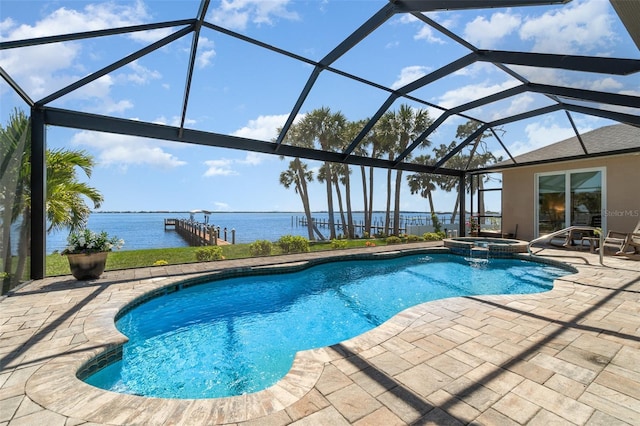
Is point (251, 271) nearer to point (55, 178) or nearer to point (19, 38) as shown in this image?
point (55, 178)

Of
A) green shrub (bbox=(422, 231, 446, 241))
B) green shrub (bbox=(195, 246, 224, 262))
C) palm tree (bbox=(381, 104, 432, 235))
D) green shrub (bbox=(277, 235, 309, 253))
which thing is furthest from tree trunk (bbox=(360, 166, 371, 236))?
green shrub (bbox=(195, 246, 224, 262))

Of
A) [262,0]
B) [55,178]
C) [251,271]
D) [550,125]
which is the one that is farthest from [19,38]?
[550,125]

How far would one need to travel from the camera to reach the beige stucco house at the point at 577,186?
8.66m

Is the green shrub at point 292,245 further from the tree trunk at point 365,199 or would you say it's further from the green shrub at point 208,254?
the tree trunk at point 365,199

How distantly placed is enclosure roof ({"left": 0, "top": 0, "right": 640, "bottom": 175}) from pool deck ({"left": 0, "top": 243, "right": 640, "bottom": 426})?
10.9 ft

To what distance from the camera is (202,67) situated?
538 cm

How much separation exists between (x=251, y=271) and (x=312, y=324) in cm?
265

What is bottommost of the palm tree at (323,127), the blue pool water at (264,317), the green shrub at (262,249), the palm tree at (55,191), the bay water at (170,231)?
the bay water at (170,231)

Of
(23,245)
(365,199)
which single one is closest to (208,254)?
(23,245)

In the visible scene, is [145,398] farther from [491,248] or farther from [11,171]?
[491,248]

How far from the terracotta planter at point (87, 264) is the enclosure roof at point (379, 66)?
2448mm

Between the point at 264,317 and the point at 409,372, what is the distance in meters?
2.87

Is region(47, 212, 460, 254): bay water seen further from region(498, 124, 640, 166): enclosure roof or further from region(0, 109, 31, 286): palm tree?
region(498, 124, 640, 166): enclosure roof

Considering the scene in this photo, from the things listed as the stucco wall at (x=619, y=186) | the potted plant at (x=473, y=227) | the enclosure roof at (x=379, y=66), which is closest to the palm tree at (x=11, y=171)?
the enclosure roof at (x=379, y=66)
